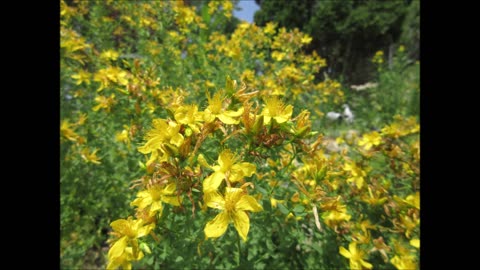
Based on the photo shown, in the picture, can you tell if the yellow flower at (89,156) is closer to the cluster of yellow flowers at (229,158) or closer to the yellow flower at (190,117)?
the cluster of yellow flowers at (229,158)

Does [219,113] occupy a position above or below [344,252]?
above

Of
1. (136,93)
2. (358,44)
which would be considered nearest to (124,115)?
(136,93)

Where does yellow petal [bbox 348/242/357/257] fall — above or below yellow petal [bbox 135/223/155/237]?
below

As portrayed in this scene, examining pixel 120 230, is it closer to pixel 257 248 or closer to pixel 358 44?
pixel 257 248

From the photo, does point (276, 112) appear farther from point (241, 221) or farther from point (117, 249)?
point (117, 249)

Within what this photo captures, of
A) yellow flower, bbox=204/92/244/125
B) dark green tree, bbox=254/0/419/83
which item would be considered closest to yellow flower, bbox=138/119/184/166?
yellow flower, bbox=204/92/244/125

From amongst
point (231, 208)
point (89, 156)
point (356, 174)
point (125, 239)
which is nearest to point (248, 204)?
point (231, 208)

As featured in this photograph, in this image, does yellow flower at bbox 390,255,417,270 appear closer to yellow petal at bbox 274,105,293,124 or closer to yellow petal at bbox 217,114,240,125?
yellow petal at bbox 274,105,293,124

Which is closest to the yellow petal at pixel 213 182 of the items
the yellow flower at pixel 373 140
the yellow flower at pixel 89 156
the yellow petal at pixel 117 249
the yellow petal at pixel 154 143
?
the yellow petal at pixel 154 143
